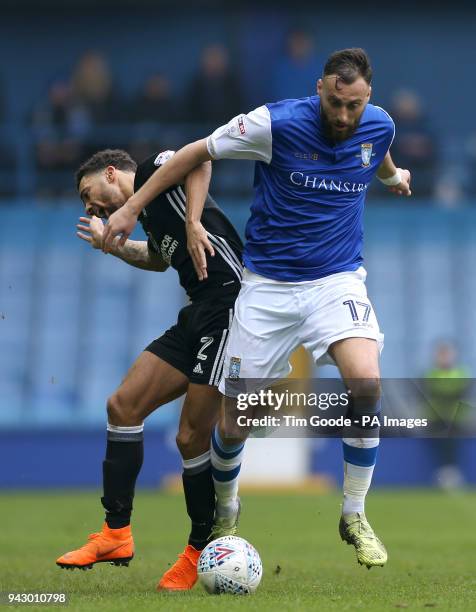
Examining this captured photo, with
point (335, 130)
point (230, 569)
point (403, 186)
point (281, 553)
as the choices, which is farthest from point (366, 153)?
point (281, 553)

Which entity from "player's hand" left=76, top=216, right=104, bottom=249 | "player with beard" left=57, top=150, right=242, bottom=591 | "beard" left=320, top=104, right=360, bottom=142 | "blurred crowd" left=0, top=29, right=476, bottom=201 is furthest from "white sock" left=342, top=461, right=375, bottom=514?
"blurred crowd" left=0, top=29, right=476, bottom=201

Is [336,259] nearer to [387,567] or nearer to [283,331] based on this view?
[283,331]

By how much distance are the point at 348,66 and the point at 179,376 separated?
1.95 metres

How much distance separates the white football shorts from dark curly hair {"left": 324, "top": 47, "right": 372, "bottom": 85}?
1036mm

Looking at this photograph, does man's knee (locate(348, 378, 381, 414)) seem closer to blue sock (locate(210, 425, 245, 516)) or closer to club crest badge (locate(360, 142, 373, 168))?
blue sock (locate(210, 425, 245, 516))

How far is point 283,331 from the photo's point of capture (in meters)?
6.98

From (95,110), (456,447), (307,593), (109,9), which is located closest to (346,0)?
(109,9)

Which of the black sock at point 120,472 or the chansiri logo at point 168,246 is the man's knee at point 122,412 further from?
the chansiri logo at point 168,246

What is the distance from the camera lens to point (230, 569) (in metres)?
6.69

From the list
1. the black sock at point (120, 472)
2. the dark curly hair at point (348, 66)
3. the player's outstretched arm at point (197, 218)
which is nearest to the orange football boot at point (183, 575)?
the black sock at point (120, 472)

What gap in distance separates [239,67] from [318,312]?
1564 centimetres

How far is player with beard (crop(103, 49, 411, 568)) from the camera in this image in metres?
6.73

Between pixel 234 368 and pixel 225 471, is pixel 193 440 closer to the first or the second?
pixel 225 471

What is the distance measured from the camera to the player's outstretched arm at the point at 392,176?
738 centimetres
